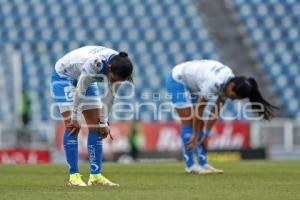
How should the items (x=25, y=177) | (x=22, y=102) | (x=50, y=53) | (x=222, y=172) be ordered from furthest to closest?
(x=50, y=53) < (x=22, y=102) < (x=222, y=172) < (x=25, y=177)

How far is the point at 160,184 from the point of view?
1004 cm

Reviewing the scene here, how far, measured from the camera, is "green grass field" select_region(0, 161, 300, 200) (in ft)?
27.5

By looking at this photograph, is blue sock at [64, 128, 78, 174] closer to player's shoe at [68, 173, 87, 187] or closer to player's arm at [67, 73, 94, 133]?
player's shoe at [68, 173, 87, 187]

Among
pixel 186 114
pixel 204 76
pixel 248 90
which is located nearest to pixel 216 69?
pixel 204 76

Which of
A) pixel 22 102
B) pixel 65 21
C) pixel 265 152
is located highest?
pixel 65 21

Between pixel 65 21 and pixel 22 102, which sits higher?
pixel 65 21

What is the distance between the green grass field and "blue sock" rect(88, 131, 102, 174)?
1.25ft

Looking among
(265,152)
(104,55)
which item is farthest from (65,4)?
(104,55)

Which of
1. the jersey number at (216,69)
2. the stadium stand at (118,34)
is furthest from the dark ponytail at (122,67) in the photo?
the stadium stand at (118,34)

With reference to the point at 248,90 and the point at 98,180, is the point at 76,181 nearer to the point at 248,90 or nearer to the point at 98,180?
the point at 98,180

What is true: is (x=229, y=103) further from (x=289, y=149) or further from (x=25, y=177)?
(x=25, y=177)

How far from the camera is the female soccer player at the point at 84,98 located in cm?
928

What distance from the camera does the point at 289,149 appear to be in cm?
2067

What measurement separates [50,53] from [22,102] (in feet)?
10.5
